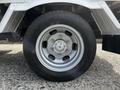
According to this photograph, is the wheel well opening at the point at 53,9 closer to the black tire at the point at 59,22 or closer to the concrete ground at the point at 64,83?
the black tire at the point at 59,22

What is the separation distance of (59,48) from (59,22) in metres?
0.44

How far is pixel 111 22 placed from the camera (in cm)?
380

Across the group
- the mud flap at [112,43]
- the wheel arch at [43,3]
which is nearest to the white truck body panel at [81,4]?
the wheel arch at [43,3]

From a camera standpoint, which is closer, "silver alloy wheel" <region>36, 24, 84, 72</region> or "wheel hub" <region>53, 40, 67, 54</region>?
"silver alloy wheel" <region>36, 24, 84, 72</region>

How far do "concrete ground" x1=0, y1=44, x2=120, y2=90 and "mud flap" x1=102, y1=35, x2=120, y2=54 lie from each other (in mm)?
443

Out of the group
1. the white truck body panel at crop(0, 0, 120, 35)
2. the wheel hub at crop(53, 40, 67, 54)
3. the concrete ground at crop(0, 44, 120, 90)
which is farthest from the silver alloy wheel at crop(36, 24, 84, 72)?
the white truck body panel at crop(0, 0, 120, 35)

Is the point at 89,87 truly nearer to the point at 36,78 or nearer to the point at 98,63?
the point at 36,78

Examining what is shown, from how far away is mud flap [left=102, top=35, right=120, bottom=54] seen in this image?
4.03m

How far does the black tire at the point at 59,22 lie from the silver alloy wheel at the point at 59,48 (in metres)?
0.06

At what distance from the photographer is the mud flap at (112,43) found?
159 inches

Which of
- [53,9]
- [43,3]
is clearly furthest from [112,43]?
[43,3]

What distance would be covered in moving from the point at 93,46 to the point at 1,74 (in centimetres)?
160

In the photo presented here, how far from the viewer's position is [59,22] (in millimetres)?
3830

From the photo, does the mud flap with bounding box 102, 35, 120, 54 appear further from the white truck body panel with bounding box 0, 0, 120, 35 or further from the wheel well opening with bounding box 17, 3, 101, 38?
the wheel well opening with bounding box 17, 3, 101, 38
